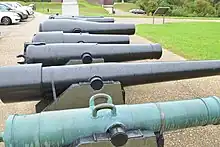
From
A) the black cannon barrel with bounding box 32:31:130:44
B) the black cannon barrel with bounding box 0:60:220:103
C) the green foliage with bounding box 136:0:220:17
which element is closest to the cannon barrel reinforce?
the black cannon barrel with bounding box 0:60:220:103

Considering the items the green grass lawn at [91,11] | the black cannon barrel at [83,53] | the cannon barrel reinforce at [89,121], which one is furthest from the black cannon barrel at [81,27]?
the green grass lawn at [91,11]

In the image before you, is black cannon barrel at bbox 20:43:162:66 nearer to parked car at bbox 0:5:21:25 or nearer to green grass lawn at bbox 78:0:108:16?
parked car at bbox 0:5:21:25

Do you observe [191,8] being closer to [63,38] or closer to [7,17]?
[7,17]

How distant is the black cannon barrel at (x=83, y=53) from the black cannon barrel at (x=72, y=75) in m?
0.46

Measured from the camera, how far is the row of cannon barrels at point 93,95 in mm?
1644

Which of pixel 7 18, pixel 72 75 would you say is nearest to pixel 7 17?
pixel 7 18

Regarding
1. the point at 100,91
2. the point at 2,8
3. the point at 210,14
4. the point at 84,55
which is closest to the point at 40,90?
the point at 100,91

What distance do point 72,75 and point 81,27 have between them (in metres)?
2.22

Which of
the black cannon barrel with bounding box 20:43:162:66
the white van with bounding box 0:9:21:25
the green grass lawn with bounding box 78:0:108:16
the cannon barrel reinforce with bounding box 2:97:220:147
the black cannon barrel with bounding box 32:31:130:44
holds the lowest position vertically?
the green grass lawn with bounding box 78:0:108:16

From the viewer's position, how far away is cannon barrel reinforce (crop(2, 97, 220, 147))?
1.61m

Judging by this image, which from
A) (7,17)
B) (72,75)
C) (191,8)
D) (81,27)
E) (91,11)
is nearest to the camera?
(72,75)

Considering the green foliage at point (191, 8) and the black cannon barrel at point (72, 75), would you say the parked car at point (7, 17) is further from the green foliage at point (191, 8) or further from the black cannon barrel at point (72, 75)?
the green foliage at point (191, 8)

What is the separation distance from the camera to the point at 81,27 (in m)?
4.62

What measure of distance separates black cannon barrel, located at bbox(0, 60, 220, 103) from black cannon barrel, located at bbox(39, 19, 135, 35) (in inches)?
75.5
